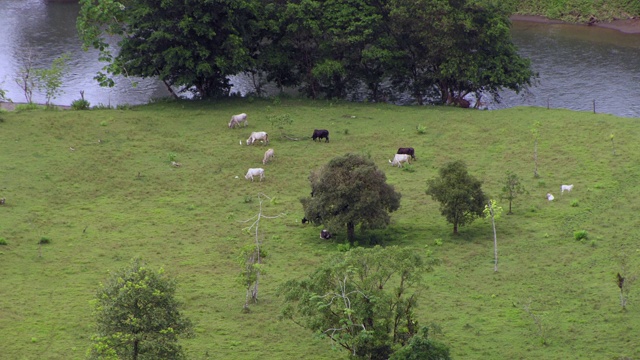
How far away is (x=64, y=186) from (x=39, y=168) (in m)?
2.46

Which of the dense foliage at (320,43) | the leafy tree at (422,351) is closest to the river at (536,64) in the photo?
the dense foliage at (320,43)

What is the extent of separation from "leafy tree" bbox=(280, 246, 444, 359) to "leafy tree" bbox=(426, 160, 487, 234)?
9577 millimetres

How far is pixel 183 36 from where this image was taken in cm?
5594

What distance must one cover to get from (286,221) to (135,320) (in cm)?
1518

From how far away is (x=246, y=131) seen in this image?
5350 centimetres

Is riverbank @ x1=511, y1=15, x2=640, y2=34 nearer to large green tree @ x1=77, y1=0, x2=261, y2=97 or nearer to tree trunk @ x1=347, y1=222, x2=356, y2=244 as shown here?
large green tree @ x1=77, y1=0, x2=261, y2=97

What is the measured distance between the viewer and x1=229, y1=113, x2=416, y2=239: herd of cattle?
4644cm

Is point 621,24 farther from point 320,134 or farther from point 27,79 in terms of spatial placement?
point 27,79

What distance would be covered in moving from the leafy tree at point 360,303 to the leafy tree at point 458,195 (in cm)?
958

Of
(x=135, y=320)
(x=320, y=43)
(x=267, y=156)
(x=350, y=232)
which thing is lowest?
(x=350, y=232)

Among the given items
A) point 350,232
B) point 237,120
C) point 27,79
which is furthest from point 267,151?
point 27,79

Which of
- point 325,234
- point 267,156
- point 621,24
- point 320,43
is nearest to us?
point 325,234

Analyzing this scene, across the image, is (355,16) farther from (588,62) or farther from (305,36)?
(588,62)

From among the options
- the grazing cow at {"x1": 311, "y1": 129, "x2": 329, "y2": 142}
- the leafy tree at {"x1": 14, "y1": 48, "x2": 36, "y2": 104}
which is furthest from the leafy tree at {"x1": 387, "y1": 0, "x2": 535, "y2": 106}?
the leafy tree at {"x1": 14, "y1": 48, "x2": 36, "y2": 104}
